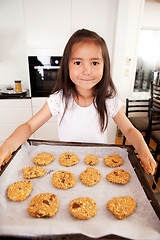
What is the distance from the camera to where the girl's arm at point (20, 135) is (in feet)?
3.00

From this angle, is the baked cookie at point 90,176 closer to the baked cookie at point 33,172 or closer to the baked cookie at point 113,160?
the baked cookie at point 113,160

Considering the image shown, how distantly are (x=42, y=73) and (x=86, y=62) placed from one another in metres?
1.86

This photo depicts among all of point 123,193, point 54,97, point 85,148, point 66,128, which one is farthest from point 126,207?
point 54,97

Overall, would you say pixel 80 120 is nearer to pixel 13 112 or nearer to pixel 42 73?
pixel 42 73

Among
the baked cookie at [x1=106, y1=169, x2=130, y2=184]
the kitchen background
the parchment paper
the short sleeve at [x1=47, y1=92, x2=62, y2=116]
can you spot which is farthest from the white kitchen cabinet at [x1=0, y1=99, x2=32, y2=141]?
the baked cookie at [x1=106, y1=169, x2=130, y2=184]

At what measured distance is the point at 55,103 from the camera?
4.42 ft

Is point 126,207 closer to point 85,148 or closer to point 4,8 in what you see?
point 85,148

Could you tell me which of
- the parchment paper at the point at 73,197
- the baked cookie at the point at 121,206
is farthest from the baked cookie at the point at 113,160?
the baked cookie at the point at 121,206

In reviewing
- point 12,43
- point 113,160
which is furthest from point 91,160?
point 12,43

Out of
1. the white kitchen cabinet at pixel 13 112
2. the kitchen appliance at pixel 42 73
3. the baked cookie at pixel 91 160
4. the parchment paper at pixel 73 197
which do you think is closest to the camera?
the parchment paper at pixel 73 197

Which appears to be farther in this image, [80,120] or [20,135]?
[80,120]

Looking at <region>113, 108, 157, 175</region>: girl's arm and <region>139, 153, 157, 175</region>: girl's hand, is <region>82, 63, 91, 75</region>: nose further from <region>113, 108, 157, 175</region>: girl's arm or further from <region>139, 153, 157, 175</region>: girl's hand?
<region>139, 153, 157, 175</region>: girl's hand

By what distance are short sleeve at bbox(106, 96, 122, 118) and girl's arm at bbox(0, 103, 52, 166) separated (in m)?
0.48

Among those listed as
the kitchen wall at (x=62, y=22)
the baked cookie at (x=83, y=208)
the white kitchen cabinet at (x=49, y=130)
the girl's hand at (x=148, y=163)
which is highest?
the kitchen wall at (x=62, y=22)
